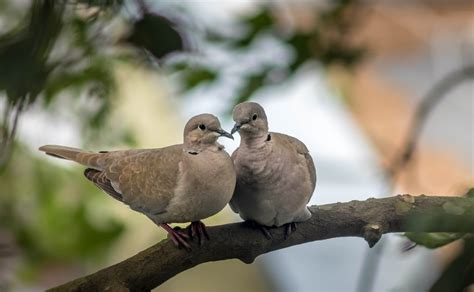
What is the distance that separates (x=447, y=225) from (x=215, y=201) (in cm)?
43

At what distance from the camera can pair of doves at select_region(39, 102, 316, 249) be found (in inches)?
33.8

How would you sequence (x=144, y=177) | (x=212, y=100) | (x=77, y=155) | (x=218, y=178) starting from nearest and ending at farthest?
A: (x=218, y=178) < (x=144, y=177) < (x=77, y=155) < (x=212, y=100)

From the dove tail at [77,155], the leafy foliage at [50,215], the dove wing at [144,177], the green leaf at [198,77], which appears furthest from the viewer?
the leafy foliage at [50,215]

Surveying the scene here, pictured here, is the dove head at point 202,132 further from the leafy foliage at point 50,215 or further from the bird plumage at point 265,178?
the leafy foliage at point 50,215

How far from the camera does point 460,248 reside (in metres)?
0.41

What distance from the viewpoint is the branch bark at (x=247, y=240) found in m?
0.89

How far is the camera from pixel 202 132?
0.88 meters

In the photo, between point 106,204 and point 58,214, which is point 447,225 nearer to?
point 58,214

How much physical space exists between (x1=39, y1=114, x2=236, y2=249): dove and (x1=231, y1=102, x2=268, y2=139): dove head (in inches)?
0.7

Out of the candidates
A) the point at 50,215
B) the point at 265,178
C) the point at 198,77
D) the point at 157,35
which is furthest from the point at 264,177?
the point at 50,215

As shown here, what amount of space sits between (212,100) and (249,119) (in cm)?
59

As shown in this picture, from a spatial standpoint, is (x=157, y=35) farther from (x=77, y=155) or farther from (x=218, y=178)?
(x=77, y=155)

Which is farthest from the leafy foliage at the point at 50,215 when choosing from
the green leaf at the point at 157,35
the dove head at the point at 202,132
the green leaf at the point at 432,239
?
the green leaf at the point at 432,239

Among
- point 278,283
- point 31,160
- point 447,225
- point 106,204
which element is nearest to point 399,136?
point 278,283
